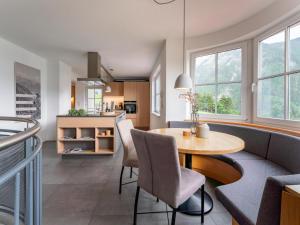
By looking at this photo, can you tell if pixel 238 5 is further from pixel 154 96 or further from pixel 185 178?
pixel 154 96

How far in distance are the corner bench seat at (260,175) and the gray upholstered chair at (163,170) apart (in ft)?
1.03

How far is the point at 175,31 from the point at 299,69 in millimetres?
2027

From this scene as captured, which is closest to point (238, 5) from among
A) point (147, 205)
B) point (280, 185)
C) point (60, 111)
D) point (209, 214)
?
point (280, 185)

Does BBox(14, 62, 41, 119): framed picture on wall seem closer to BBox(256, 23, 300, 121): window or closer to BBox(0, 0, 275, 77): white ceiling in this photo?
BBox(0, 0, 275, 77): white ceiling

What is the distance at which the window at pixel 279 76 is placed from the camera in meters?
2.23

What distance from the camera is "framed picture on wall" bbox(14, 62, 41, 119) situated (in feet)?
13.2

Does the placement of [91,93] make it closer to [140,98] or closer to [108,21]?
[140,98]

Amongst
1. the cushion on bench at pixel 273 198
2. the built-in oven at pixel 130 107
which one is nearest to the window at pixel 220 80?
the cushion on bench at pixel 273 198

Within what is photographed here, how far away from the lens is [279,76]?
97.3 inches

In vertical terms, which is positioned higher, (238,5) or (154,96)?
(238,5)

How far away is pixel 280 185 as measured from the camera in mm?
773

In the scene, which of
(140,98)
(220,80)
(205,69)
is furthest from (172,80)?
(140,98)

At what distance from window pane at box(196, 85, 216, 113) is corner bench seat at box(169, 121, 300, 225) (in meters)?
0.63

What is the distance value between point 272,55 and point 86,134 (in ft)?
12.0
